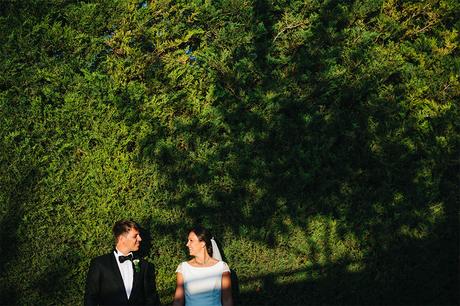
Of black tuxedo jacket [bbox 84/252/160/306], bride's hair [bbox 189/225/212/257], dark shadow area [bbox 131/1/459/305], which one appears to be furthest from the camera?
dark shadow area [bbox 131/1/459/305]

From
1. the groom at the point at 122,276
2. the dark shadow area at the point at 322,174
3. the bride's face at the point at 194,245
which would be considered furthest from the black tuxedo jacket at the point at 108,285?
the dark shadow area at the point at 322,174

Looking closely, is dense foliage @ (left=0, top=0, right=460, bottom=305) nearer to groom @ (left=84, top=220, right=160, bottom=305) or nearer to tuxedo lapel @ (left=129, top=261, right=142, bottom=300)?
groom @ (left=84, top=220, right=160, bottom=305)

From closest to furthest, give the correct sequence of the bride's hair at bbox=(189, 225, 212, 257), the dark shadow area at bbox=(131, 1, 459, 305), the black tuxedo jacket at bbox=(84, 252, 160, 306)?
the black tuxedo jacket at bbox=(84, 252, 160, 306) < the bride's hair at bbox=(189, 225, 212, 257) < the dark shadow area at bbox=(131, 1, 459, 305)

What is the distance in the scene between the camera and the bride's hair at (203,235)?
5227 mm

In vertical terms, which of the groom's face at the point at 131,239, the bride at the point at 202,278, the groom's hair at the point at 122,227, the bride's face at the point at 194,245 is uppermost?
the groom's hair at the point at 122,227

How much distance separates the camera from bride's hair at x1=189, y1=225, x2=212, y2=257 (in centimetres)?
523

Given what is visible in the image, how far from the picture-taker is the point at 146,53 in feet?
18.7

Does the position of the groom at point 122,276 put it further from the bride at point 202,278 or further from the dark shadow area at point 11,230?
the dark shadow area at point 11,230

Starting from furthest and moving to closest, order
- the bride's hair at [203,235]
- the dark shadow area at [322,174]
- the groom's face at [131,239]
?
the dark shadow area at [322,174] → the bride's hair at [203,235] → the groom's face at [131,239]

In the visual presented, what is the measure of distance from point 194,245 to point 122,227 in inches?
35.1

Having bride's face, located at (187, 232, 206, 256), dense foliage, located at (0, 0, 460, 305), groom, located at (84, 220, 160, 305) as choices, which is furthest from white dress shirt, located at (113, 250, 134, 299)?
bride's face, located at (187, 232, 206, 256)

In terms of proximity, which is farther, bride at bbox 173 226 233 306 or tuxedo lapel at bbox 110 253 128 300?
bride at bbox 173 226 233 306

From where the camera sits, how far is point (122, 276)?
5141 millimetres

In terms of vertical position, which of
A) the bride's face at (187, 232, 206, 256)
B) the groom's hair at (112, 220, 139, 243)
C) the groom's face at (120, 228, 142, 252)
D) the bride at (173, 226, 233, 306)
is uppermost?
the groom's hair at (112, 220, 139, 243)
